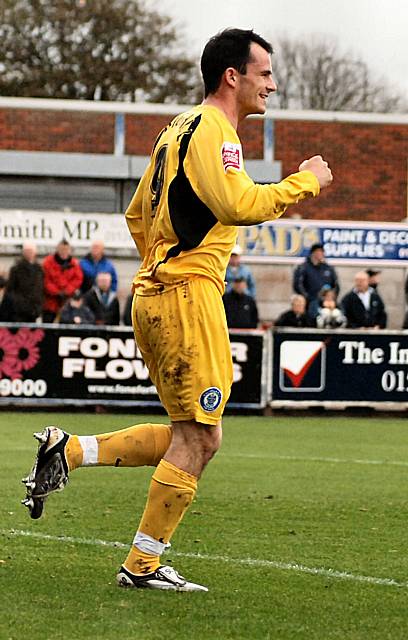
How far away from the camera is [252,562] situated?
6.69 meters

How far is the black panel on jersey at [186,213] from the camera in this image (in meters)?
5.82

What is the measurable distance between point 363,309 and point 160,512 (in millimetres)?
13850

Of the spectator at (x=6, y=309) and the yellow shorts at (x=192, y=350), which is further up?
the yellow shorts at (x=192, y=350)

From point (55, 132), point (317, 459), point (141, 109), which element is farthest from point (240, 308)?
point (55, 132)

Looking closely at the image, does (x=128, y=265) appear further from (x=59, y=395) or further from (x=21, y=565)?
(x=21, y=565)

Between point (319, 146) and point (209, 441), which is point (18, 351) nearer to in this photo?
point (209, 441)

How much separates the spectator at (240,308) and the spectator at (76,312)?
185 centimetres

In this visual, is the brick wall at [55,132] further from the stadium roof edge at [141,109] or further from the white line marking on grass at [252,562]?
the white line marking on grass at [252,562]

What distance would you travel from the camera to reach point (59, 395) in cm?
1747

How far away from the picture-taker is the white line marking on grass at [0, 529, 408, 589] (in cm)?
629

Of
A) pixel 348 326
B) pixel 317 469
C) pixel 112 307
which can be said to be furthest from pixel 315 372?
pixel 317 469

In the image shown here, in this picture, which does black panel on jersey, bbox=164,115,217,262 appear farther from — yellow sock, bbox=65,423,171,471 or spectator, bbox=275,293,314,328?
spectator, bbox=275,293,314,328

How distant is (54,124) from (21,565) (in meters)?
26.2

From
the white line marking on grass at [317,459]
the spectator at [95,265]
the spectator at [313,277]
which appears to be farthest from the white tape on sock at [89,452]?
the spectator at [313,277]
